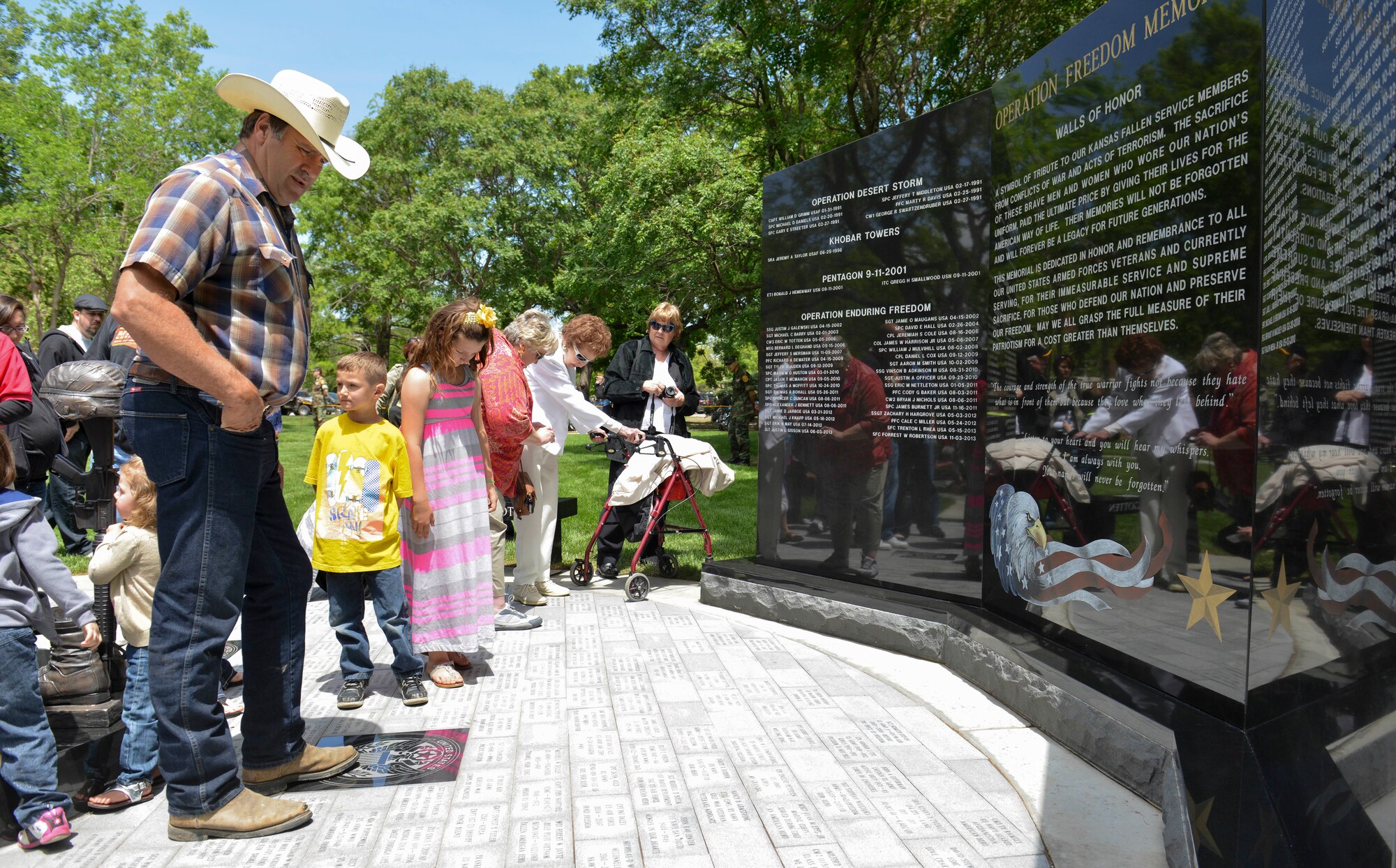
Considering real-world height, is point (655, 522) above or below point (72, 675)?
above

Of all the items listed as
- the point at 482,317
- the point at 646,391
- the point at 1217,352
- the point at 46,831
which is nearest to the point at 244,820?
the point at 46,831

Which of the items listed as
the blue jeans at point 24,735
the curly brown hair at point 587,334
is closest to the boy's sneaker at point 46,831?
the blue jeans at point 24,735

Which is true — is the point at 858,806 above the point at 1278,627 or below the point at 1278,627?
below

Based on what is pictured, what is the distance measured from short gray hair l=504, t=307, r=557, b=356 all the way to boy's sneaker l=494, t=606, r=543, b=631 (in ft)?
5.73

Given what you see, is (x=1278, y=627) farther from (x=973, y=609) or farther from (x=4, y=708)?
(x=4, y=708)

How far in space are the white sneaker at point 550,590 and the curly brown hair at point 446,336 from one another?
235 cm

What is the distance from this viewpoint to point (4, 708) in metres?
2.83

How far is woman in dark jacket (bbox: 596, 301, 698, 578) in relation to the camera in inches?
293

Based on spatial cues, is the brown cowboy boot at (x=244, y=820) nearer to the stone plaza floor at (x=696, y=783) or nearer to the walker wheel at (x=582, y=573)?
the stone plaza floor at (x=696, y=783)

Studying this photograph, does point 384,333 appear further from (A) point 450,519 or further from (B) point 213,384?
(B) point 213,384

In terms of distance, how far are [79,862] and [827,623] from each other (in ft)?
13.1

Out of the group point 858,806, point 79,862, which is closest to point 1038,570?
point 858,806

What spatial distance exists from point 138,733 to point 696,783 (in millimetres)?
2042

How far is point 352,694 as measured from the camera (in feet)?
14.1
